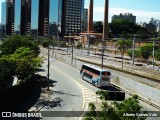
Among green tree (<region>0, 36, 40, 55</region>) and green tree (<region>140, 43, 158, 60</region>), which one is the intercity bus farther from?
green tree (<region>140, 43, 158, 60</region>)

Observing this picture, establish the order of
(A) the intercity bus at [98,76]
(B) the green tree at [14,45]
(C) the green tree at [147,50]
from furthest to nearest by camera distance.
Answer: (C) the green tree at [147,50]
(B) the green tree at [14,45]
(A) the intercity bus at [98,76]

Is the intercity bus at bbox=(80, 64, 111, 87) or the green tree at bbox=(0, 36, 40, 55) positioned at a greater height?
the green tree at bbox=(0, 36, 40, 55)

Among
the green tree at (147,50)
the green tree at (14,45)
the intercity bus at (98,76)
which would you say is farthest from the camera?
the green tree at (147,50)

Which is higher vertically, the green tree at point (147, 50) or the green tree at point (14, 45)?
the green tree at point (14, 45)

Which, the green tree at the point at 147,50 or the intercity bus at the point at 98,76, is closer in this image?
the intercity bus at the point at 98,76

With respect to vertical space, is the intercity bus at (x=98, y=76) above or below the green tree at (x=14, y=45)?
below

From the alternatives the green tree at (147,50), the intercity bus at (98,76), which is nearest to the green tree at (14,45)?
the intercity bus at (98,76)

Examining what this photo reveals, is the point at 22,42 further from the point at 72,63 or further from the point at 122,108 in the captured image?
the point at 122,108

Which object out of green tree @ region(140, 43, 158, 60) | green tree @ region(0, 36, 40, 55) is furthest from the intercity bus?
green tree @ region(140, 43, 158, 60)

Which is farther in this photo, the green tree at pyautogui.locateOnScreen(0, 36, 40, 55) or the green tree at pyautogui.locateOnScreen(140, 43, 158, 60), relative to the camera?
the green tree at pyautogui.locateOnScreen(140, 43, 158, 60)

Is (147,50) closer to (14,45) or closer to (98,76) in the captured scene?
(14,45)

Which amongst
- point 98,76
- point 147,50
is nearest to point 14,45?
point 98,76

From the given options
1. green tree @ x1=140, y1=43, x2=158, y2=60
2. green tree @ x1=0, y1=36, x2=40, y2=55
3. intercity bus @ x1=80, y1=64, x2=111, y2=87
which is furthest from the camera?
green tree @ x1=140, y1=43, x2=158, y2=60

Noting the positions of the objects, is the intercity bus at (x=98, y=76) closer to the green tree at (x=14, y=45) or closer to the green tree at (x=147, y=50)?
the green tree at (x=14, y=45)
